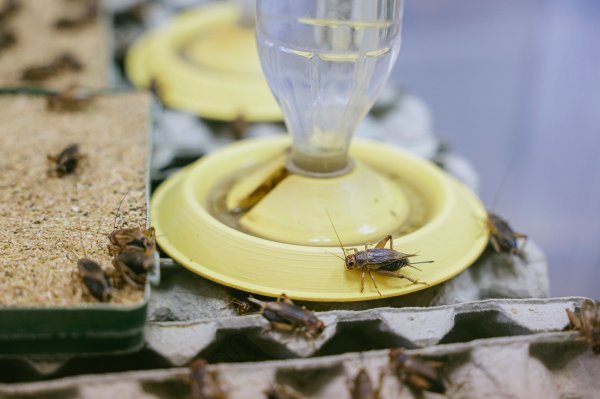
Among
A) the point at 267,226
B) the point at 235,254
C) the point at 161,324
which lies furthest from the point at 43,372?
the point at 267,226

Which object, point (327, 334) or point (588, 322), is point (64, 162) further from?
point (588, 322)

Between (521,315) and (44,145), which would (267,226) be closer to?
(521,315)

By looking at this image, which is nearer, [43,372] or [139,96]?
[43,372]

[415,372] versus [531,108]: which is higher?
[415,372]

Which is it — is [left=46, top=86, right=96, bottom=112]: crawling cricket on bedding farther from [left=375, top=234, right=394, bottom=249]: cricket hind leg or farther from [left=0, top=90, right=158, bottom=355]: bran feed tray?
[left=375, top=234, right=394, bottom=249]: cricket hind leg

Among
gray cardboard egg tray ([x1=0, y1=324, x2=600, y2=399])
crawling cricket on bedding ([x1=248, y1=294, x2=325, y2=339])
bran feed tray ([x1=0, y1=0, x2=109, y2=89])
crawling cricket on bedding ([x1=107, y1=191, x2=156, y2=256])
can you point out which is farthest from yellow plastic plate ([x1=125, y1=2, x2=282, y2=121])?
gray cardboard egg tray ([x1=0, y1=324, x2=600, y2=399])

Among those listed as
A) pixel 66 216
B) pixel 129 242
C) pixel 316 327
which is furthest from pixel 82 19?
pixel 316 327

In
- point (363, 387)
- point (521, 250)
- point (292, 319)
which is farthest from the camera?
point (521, 250)
